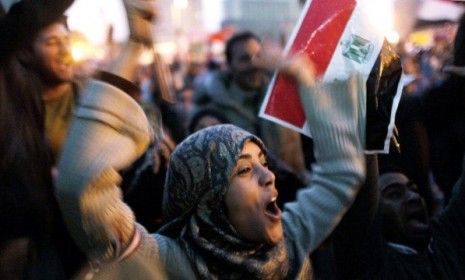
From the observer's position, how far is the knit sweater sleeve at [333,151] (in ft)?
7.40

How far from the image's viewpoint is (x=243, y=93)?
576 cm

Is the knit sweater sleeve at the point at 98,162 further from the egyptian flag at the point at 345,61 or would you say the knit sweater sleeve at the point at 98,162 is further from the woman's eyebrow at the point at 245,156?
Answer: the egyptian flag at the point at 345,61

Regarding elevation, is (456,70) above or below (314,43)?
below

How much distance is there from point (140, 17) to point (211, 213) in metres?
0.56

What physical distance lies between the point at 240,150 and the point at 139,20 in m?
0.48

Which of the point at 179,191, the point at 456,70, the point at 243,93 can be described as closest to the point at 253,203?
the point at 179,191

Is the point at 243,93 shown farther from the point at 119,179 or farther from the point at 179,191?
the point at 119,179

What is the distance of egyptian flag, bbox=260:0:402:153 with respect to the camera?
238 cm

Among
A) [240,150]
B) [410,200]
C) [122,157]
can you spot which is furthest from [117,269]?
[410,200]

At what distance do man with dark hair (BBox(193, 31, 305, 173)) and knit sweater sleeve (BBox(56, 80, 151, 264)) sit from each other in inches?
119

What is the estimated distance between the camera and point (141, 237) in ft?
7.10

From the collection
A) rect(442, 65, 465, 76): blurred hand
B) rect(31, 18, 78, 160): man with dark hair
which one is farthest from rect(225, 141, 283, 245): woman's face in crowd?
rect(442, 65, 465, 76): blurred hand

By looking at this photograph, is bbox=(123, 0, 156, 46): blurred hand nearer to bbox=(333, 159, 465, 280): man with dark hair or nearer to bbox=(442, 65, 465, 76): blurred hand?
bbox=(333, 159, 465, 280): man with dark hair

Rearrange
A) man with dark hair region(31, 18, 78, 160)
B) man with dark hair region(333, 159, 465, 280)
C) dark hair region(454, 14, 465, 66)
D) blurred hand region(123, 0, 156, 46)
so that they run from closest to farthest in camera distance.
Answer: blurred hand region(123, 0, 156, 46) → man with dark hair region(333, 159, 465, 280) → man with dark hair region(31, 18, 78, 160) → dark hair region(454, 14, 465, 66)
